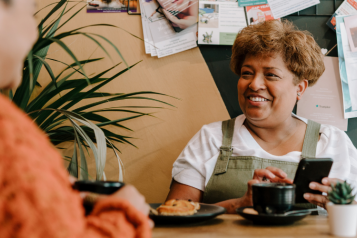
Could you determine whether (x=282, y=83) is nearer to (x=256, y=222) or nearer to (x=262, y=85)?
(x=262, y=85)

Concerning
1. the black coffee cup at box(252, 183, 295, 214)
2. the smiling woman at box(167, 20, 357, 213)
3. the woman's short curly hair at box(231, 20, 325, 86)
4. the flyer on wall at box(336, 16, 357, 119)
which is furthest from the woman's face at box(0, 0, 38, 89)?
the flyer on wall at box(336, 16, 357, 119)

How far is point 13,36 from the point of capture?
1.78 ft

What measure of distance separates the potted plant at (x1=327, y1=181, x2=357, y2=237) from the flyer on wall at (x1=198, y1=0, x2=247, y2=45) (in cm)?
121

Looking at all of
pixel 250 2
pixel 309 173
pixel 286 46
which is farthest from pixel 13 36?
pixel 250 2

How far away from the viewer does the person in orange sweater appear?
446mm

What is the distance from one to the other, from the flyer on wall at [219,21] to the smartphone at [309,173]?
3.35 ft

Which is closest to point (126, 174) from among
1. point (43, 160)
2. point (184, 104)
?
point (184, 104)

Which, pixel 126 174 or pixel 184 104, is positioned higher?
pixel 184 104

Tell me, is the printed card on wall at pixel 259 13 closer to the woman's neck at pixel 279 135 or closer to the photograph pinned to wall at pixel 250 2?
the photograph pinned to wall at pixel 250 2

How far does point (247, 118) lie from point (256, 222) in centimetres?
73

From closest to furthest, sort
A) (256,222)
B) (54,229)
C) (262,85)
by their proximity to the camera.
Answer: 1. (54,229)
2. (256,222)
3. (262,85)

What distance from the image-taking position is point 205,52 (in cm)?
180

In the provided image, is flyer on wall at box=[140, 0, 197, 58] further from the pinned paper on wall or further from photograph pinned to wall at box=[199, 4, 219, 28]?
the pinned paper on wall

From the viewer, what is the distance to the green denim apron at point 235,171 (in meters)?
1.40
